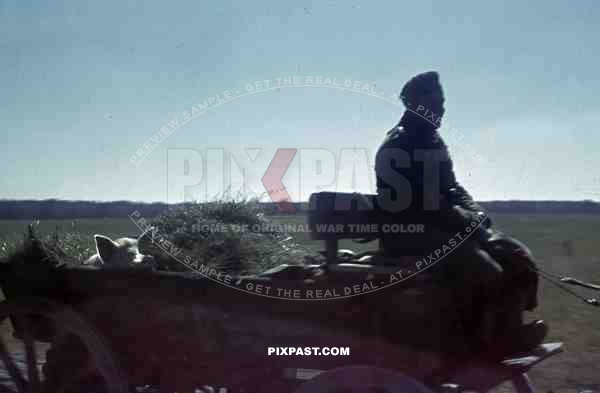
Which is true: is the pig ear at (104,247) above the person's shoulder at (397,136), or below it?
below

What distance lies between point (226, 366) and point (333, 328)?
0.73 metres

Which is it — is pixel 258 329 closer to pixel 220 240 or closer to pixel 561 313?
pixel 220 240

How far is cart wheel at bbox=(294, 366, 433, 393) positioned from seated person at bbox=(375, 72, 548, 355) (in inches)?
23.6

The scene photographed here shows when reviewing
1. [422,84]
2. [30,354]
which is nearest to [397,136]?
[422,84]

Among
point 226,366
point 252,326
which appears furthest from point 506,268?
point 226,366

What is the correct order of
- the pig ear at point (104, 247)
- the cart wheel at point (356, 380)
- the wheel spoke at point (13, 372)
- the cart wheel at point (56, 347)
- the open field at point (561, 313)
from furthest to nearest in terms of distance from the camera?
the open field at point (561, 313) < the wheel spoke at point (13, 372) < the pig ear at point (104, 247) < the cart wheel at point (56, 347) < the cart wheel at point (356, 380)

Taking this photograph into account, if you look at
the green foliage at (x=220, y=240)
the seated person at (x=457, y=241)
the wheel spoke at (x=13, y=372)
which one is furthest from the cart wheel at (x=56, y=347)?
the seated person at (x=457, y=241)

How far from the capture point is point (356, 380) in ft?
11.8

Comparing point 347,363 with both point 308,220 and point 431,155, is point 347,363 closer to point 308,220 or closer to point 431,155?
point 308,220

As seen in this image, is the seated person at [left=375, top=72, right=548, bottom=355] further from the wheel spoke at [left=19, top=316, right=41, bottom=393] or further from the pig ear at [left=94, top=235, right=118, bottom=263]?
the wheel spoke at [left=19, top=316, right=41, bottom=393]

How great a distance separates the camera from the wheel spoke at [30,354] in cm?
429

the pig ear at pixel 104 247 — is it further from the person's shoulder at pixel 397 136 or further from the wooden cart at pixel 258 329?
the person's shoulder at pixel 397 136

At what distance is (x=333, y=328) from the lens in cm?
382

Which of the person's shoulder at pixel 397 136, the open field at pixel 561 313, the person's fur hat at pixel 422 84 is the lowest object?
the open field at pixel 561 313
